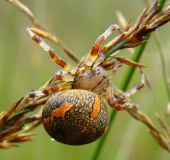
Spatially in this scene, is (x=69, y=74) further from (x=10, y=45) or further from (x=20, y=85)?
(x=20, y=85)

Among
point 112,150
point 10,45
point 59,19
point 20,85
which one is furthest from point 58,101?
point 59,19

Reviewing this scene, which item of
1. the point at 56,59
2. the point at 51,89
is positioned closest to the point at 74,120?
the point at 51,89

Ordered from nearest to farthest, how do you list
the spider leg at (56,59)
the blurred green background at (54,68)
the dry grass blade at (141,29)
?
the dry grass blade at (141,29) < the spider leg at (56,59) < the blurred green background at (54,68)

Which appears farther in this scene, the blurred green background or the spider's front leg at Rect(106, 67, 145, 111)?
the blurred green background

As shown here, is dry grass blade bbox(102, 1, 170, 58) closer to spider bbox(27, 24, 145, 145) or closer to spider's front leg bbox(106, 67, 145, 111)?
spider bbox(27, 24, 145, 145)

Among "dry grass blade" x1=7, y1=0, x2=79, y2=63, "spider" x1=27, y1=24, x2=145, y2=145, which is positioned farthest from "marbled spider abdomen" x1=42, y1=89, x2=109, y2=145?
"dry grass blade" x1=7, y1=0, x2=79, y2=63

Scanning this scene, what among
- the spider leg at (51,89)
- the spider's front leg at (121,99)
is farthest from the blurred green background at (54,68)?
the spider leg at (51,89)

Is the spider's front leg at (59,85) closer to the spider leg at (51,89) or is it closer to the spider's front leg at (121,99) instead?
the spider leg at (51,89)
